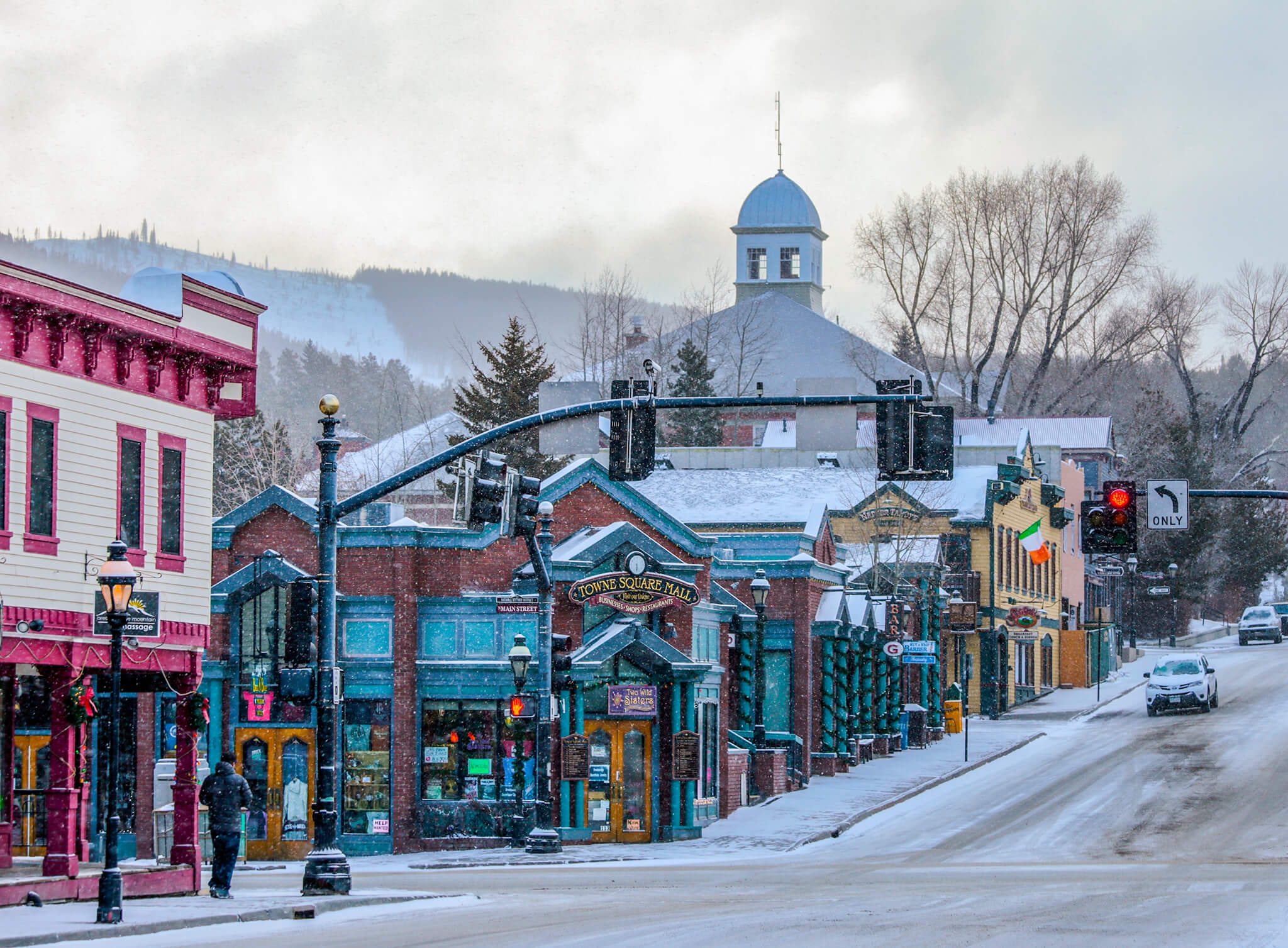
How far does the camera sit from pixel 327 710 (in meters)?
23.3

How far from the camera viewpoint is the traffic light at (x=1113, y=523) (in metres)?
26.9

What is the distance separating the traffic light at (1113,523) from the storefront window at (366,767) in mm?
14067

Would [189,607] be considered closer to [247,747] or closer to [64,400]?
[64,400]

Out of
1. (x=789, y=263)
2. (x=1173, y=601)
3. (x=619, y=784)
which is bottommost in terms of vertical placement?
(x=619, y=784)

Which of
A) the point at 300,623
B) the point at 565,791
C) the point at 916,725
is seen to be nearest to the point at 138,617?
the point at 300,623

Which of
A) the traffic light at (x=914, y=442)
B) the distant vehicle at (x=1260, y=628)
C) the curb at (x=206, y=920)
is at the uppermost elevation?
the traffic light at (x=914, y=442)

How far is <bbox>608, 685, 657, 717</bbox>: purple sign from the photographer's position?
3453 cm

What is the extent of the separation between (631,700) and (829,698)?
11.3m

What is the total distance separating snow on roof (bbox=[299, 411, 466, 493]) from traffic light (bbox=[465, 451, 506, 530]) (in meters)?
51.5

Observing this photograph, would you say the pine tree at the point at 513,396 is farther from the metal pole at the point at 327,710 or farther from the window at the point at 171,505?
the metal pole at the point at 327,710

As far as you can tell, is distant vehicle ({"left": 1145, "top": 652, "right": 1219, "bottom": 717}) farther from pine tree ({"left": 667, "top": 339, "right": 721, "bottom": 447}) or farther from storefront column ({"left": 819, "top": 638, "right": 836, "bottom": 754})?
pine tree ({"left": 667, "top": 339, "right": 721, "bottom": 447})

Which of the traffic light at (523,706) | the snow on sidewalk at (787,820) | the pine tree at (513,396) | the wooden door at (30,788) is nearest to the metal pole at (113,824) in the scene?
the wooden door at (30,788)

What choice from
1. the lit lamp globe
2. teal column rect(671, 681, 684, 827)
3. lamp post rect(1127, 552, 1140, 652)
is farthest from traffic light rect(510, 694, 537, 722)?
lamp post rect(1127, 552, 1140, 652)

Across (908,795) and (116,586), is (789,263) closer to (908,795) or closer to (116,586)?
(908,795)
